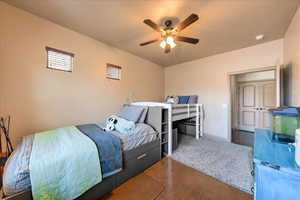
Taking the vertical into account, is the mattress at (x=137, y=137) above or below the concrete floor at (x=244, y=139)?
above

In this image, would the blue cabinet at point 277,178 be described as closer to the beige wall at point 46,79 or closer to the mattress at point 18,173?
the mattress at point 18,173

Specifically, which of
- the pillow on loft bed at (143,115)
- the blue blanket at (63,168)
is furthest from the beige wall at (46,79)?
the pillow on loft bed at (143,115)

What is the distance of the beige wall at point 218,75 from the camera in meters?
2.93

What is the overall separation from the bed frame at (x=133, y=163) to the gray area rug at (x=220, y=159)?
59 cm

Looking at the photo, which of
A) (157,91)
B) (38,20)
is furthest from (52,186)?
(157,91)

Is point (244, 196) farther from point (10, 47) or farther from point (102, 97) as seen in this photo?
point (10, 47)

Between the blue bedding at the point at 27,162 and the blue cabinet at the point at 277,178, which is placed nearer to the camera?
the blue cabinet at the point at 277,178

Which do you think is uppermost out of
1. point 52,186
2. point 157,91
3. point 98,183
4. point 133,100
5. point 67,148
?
point 157,91

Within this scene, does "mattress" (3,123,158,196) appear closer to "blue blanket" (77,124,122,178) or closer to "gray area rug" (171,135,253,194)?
"blue blanket" (77,124,122,178)

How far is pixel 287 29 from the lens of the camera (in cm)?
232

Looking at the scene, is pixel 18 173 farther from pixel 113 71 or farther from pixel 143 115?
pixel 113 71

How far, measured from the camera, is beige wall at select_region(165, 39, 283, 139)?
2926 mm

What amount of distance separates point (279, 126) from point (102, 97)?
322 cm

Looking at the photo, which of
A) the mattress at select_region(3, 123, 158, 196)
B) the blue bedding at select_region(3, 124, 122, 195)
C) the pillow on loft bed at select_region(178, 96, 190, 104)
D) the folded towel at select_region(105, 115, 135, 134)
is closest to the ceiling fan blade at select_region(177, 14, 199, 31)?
the folded towel at select_region(105, 115, 135, 134)
